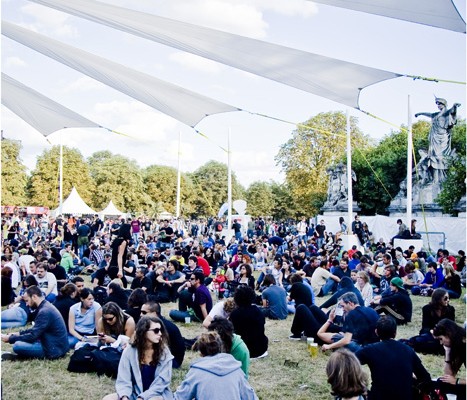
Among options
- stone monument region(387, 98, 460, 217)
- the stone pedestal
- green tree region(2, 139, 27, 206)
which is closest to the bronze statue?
stone monument region(387, 98, 460, 217)

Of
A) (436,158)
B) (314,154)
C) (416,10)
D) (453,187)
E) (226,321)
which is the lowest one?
(226,321)

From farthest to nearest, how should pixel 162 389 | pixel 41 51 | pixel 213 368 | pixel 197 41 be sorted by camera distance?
pixel 41 51, pixel 197 41, pixel 162 389, pixel 213 368

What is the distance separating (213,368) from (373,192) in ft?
120

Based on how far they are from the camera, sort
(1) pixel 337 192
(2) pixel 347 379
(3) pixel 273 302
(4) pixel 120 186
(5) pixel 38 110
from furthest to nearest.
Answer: (4) pixel 120 186, (1) pixel 337 192, (5) pixel 38 110, (3) pixel 273 302, (2) pixel 347 379

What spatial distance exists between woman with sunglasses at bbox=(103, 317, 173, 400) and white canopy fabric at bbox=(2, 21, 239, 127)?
596 centimetres

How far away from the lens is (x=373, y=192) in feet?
127

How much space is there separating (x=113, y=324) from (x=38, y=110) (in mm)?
7105

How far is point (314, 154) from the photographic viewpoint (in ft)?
145

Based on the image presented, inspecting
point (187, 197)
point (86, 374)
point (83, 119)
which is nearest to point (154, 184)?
point (187, 197)

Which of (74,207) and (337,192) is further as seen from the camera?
(74,207)

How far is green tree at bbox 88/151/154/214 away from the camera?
63031 mm

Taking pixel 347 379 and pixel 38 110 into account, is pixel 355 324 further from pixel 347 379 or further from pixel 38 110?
pixel 38 110

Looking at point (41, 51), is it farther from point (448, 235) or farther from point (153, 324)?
point (448, 235)

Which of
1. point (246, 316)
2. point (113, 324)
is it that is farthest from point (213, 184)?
point (113, 324)
